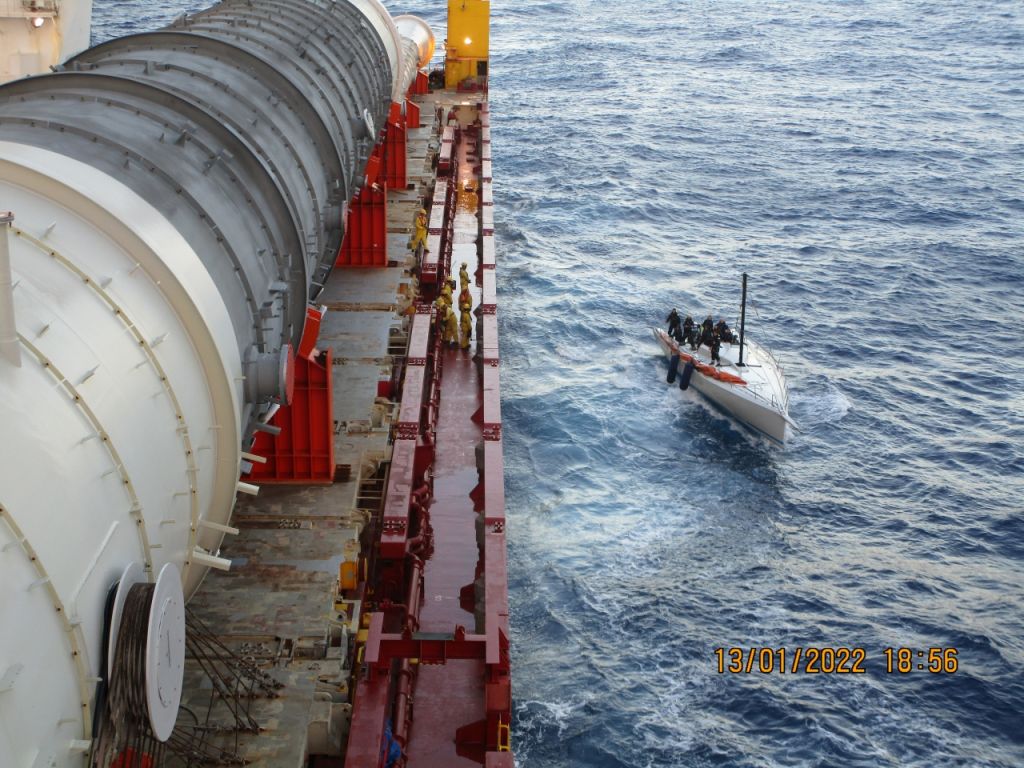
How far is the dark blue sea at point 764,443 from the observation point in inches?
849

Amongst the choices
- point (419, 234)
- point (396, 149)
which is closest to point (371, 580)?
point (419, 234)

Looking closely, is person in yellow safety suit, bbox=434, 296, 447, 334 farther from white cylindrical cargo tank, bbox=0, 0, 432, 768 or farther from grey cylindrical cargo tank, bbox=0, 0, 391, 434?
white cylindrical cargo tank, bbox=0, 0, 432, 768

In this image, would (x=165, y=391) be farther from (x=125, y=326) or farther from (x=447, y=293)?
(x=447, y=293)

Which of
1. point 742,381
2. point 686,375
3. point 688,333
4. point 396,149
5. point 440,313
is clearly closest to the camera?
point 440,313

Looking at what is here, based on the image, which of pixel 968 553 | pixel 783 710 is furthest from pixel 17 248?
pixel 968 553

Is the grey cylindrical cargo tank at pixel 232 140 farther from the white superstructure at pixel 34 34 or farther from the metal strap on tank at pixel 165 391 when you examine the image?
the white superstructure at pixel 34 34

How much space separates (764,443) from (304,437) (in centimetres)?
1868

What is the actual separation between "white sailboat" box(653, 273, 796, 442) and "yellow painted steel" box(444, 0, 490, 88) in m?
23.4

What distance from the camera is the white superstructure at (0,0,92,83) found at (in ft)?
85.0

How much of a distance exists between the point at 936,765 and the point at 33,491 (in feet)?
59.7

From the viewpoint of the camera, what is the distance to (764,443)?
31.8 meters

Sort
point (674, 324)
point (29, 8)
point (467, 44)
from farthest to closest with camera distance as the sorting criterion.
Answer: point (467, 44) < point (674, 324) < point (29, 8)

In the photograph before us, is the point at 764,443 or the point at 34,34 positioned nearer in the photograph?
the point at 34,34

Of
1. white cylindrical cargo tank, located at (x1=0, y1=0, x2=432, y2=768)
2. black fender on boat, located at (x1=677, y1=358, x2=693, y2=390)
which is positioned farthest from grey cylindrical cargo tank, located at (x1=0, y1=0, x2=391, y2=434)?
black fender on boat, located at (x1=677, y1=358, x2=693, y2=390)
